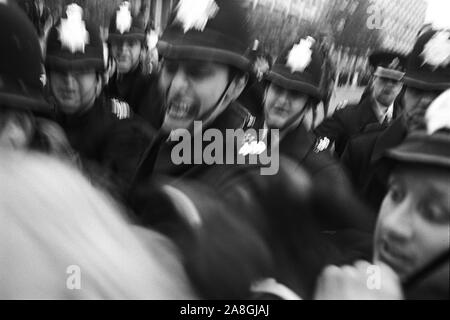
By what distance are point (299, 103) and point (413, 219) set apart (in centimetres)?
50

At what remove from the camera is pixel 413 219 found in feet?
5.82

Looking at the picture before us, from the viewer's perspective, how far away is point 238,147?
181 cm

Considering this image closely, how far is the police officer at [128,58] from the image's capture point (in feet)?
5.87

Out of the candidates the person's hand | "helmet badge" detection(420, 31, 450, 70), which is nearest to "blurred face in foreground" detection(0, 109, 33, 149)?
the person's hand

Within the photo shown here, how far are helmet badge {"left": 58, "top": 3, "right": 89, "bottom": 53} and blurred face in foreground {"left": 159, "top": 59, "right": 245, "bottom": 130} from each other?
264 mm

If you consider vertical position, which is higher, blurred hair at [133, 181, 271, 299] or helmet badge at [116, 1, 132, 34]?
helmet badge at [116, 1, 132, 34]

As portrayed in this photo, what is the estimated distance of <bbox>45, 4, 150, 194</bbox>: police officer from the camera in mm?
1797

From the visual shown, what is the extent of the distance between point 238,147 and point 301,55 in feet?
1.11

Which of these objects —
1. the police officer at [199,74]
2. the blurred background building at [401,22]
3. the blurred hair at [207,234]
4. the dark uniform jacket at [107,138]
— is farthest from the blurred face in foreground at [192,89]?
the blurred background building at [401,22]

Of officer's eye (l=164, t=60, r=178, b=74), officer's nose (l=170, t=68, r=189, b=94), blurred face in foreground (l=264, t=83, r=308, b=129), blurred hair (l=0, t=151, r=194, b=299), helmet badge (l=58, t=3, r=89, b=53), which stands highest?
helmet badge (l=58, t=3, r=89, b=53)

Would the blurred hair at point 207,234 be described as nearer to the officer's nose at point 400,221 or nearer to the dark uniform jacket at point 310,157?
the dark uniform jacket at point 310,157

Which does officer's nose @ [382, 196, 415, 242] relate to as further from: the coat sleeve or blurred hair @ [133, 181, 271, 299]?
the coat sleeve

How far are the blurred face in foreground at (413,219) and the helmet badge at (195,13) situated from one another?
2.44 feet

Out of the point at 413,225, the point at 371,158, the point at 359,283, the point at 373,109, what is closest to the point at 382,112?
the point at 373,109
